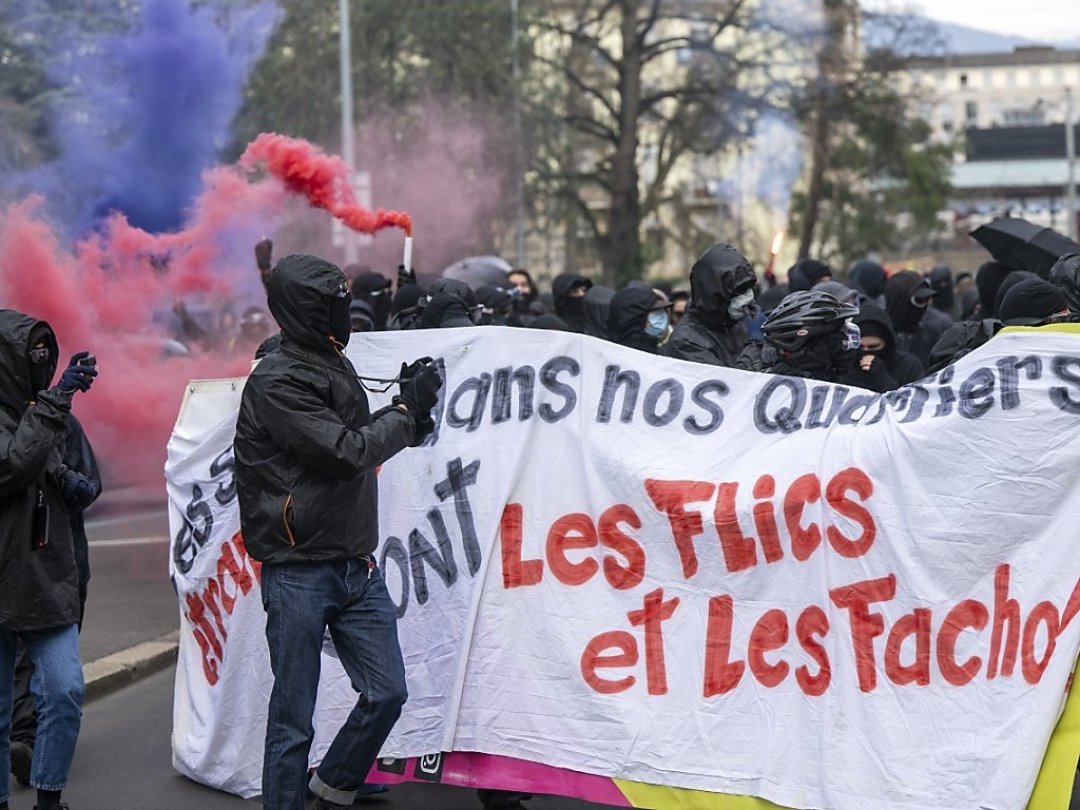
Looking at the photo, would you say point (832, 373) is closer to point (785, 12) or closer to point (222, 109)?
point (222, 109)

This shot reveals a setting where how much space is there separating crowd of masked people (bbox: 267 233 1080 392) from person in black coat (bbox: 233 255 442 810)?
1.69 meters

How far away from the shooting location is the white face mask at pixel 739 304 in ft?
21.4

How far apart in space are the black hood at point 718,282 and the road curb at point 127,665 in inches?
132

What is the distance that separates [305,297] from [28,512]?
52.4 inches

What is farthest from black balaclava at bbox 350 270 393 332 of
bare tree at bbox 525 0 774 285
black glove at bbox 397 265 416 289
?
bare tree at bbox 525 0 774 285

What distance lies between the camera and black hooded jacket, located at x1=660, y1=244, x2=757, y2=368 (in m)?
6.47

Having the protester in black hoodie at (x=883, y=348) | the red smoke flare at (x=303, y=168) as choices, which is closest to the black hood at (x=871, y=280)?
the red smoke flare at (x=303, y=168)

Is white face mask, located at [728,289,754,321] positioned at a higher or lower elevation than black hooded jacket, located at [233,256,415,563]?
higher

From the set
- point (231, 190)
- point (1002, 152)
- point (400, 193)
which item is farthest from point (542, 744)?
point (1002, 152)

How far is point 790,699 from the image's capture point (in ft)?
16.3

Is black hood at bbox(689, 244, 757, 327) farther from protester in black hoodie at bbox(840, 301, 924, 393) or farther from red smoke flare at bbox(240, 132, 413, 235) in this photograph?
red smoke flare at bbox(240, 132, 413, 235)

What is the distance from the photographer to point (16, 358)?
17.7ft

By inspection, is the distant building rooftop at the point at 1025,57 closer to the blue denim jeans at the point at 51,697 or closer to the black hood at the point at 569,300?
the black hood at the point at 569,300

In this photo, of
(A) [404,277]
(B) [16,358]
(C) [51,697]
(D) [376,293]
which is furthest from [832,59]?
(C) [51,697]
